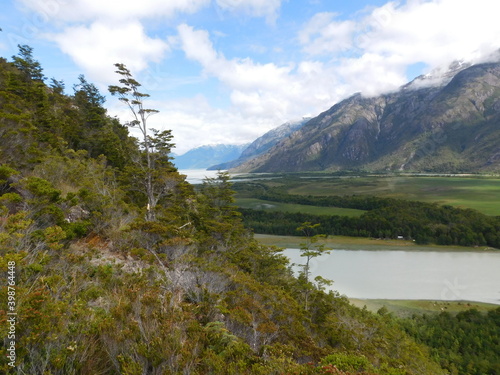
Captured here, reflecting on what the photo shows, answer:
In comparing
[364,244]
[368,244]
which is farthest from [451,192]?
[364,244]

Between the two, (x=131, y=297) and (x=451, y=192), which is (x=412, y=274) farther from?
(x=451, y=192)

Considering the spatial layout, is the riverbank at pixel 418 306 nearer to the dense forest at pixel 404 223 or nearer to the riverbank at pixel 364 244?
the riverbank at pixel 364 244

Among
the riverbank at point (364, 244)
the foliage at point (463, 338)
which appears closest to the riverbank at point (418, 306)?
the foliage at point (463, 338)

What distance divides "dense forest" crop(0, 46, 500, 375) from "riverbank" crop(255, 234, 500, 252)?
139ft

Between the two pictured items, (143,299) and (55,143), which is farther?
(55,143)

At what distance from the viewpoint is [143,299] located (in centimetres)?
693

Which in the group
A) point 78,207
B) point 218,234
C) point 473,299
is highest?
point 78,207

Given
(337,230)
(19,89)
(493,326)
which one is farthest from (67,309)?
(337,230)

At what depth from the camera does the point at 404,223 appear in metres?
72.6

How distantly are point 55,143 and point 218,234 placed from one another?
50.7 ft

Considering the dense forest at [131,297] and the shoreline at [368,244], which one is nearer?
the dense forest at [131,297]

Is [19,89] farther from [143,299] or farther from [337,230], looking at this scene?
[337,230]

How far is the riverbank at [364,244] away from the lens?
200 feet

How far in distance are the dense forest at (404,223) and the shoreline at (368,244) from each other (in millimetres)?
2398
